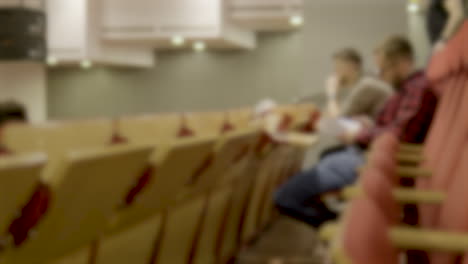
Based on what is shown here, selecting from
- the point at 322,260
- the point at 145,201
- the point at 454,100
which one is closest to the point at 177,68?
the point at 322,260

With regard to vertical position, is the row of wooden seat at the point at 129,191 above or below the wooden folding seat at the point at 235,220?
above

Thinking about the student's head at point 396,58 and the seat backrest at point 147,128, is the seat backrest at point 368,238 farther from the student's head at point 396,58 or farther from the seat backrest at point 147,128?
the seat backrest at point 147,128

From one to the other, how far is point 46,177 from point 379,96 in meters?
2.78

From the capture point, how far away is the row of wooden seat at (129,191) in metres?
1.56

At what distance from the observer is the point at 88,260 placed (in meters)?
1.95

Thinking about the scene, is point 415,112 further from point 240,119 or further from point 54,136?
point 240,119

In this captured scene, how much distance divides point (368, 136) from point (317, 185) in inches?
18.4

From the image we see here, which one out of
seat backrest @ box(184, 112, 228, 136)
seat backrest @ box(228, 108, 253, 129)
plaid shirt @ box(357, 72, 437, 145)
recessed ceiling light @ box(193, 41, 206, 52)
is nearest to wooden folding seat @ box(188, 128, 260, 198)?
plaid shirt @ box(357, 72, 437, 145)

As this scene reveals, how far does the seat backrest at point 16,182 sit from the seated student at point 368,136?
1.75 m

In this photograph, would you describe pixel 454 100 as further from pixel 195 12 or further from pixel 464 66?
pixel 195 12

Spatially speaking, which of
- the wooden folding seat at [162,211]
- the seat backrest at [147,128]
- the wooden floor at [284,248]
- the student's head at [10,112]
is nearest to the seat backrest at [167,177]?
the wooden folding seat at [162,211]

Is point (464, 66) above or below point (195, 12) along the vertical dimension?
above

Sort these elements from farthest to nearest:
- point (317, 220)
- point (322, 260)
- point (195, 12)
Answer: point (195, 12) < point (322, 260) < point (317, 220)

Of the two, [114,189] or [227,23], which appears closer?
[114,189]
